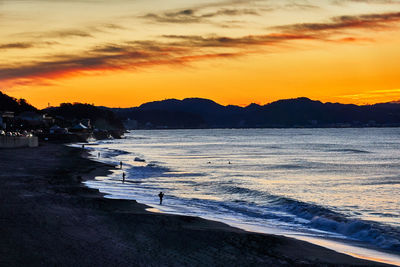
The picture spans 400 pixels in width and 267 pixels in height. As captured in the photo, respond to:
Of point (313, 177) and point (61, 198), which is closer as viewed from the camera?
point (61, 198)

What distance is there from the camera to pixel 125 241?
55.3 ft

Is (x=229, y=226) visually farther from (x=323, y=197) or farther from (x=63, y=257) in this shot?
(x=323, y=197)

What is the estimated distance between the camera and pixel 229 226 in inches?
862

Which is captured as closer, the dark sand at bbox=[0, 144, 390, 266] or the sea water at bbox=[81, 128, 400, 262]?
the dark sand at bbox=[0, 144, 390, 266]

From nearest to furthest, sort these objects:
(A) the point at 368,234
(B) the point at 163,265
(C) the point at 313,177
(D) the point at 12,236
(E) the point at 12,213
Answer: (B) the point at 163,265, (D) the point at 12,236, (E) the point at 12,213, (A) the point at 368,234, (C) the point at 313,177

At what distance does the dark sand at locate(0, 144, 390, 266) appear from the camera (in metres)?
14.0

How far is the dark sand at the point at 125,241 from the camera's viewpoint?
14.0 meters

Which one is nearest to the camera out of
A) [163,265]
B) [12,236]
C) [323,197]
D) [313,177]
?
[163,265]

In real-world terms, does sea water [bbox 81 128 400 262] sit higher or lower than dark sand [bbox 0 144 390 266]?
lower

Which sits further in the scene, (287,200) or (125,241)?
(287,200)

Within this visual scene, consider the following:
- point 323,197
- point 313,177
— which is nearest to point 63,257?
point 323,197

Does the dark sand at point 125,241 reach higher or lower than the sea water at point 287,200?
higher

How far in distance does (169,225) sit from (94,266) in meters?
7.94

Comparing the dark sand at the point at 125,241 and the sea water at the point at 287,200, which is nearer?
the dark sand at the point at 125,241
